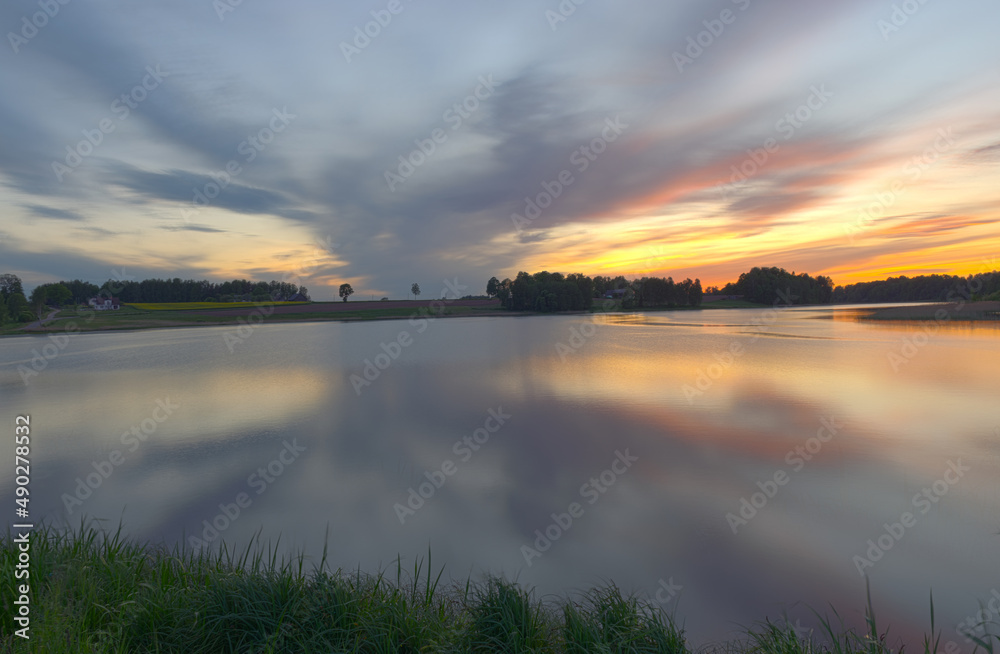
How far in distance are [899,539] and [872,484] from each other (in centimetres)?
182

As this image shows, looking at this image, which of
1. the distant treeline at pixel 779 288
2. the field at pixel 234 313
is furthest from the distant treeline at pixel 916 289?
the field at pixel 234 313

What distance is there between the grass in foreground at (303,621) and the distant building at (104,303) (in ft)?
355

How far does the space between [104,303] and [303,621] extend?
120465 millimetres

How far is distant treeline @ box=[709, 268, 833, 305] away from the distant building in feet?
519

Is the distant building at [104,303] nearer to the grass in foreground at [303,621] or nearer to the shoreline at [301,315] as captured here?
the shoreline at [301,315]

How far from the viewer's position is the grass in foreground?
11.2 ft

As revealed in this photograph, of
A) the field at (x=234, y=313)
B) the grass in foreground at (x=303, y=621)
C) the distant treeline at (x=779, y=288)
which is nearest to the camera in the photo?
A: the grass in foreground at (x=303, y=621)

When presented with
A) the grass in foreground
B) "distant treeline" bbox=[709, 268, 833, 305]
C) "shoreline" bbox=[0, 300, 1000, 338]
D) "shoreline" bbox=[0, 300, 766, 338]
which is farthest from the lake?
"distant treeline" bbox=[709, 268, 833, 305]

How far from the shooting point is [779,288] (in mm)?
134000

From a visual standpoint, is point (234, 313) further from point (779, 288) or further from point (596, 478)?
point (779, 288)

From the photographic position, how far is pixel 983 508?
6.31 meters

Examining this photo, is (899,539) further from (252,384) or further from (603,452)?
(252,384)

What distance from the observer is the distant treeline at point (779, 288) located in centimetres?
13288

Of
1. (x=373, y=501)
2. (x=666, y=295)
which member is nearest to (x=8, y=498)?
(x=373, y=501)
